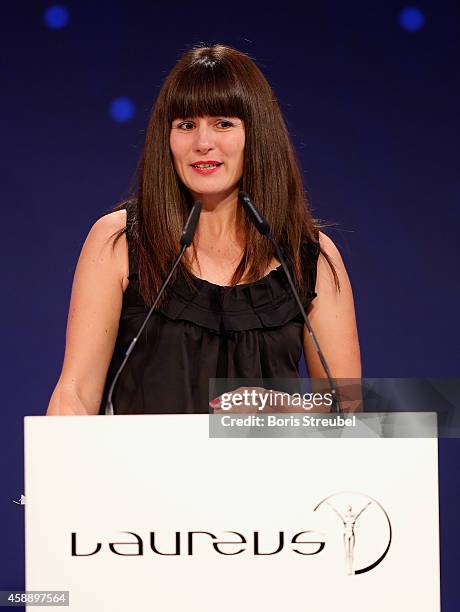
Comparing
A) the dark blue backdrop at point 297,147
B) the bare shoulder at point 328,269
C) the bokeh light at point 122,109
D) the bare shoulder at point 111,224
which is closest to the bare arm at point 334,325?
the bare shoulder at point 328,269

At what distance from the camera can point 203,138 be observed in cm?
187

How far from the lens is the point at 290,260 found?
77.6 inches

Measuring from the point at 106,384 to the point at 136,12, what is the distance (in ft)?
4.02

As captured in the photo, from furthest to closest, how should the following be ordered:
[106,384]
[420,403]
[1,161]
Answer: [1,161]
[106,384]
[420,403]

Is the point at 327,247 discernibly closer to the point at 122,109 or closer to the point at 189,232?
the point at 189,232

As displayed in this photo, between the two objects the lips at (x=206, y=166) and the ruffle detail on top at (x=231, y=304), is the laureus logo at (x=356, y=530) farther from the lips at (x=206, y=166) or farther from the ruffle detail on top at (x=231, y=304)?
the lips at (x=206, y=166)

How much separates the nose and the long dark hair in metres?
0.02

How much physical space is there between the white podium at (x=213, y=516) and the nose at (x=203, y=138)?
2.27 ft

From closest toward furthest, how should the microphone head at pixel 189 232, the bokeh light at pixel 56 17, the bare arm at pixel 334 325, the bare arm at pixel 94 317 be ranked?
the microphone head at pixel 189 232
the bare arm at pixel 94 317
the bare arm at pixel 334 325
the bokeh light at pixel 56 17

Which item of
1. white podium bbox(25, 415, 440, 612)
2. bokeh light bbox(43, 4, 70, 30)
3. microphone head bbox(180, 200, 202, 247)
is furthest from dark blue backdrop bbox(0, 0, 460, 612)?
white podium bbox(25, 415, 440, 612)

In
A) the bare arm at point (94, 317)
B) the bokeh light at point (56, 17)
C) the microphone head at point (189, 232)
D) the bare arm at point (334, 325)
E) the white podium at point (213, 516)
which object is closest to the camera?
the white podium at point (213, 516)

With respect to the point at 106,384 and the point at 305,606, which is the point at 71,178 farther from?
the point at 305,606

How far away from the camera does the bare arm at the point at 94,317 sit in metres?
1.86

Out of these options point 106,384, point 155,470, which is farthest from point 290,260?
point 155,470
